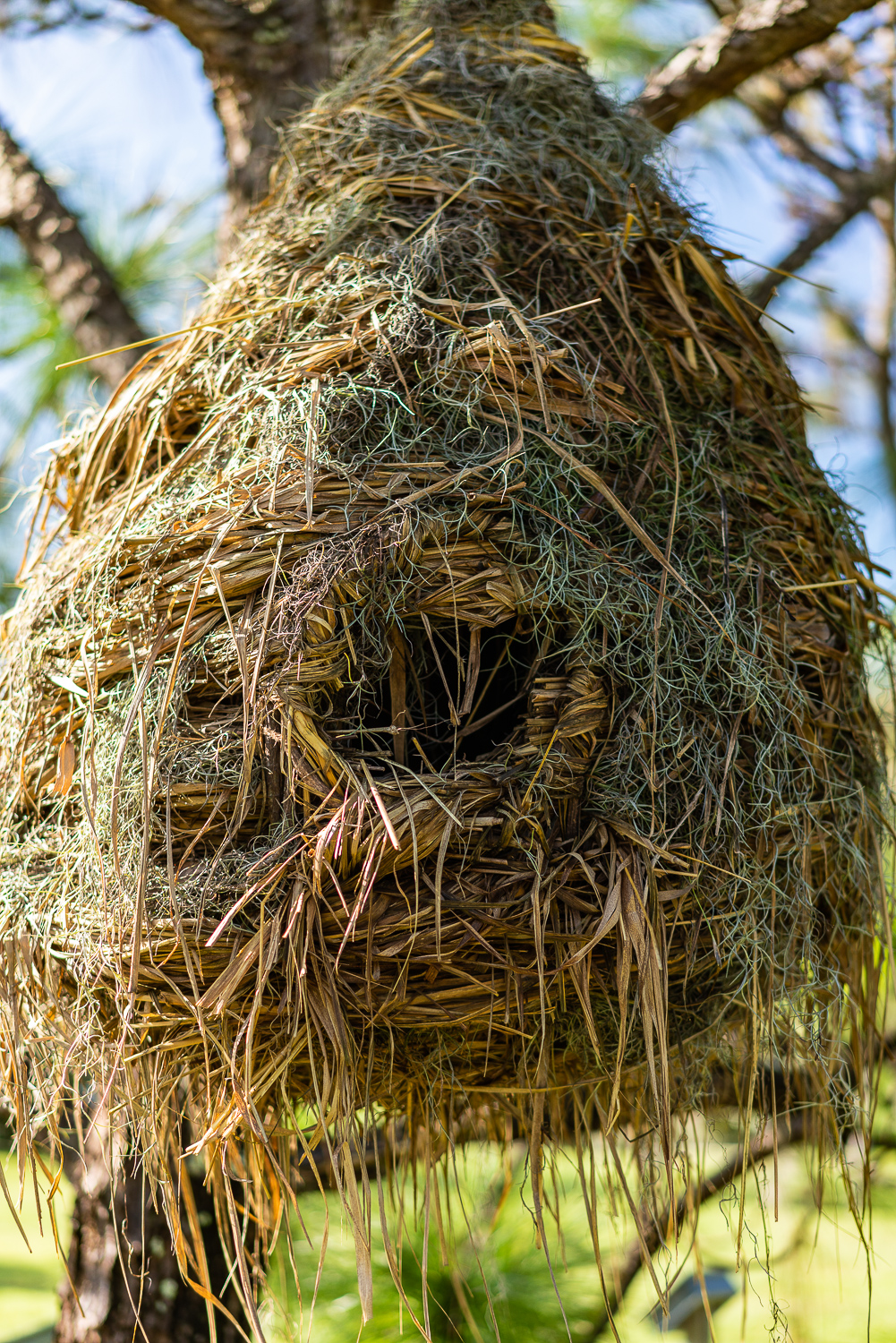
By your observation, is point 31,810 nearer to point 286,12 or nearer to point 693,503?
point 693,503

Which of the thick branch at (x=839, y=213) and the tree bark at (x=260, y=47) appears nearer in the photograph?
the tree bark at (x=260, y=47)

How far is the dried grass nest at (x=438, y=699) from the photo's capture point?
622 mm

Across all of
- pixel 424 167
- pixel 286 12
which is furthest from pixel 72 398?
pixel 424 167

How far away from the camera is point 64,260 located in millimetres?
1245

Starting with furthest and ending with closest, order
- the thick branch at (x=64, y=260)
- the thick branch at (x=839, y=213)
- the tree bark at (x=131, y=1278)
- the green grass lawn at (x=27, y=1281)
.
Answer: the green grass lawn at (x=27, y=1281) → the thick branch at (x=839, y=213) → the thick branch at (x=64, y=260) → the tree bark at (x=131, y=1278)

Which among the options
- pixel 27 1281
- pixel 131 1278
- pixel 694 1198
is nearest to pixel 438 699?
pixel 694 1198

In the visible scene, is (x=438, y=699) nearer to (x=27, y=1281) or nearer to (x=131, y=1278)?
(x=131, y=1278)

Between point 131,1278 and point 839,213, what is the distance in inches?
62.9

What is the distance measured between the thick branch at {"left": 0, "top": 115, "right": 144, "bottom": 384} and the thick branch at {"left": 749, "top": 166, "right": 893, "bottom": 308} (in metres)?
0.89

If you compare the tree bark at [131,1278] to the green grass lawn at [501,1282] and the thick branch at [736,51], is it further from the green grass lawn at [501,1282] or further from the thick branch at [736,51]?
the thick branch at [736,51]

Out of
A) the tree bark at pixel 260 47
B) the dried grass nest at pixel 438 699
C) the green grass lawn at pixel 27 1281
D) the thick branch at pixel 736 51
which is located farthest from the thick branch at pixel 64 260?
the green grass lawn at pixel 27 1281

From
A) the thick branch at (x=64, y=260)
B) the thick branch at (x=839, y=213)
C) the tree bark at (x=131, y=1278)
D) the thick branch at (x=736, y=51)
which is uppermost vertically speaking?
the thick branch at (x=64, y=260)

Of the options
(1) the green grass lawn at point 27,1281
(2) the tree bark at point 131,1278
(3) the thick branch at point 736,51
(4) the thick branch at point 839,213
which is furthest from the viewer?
(1) the green grass lawn at point 27,1281

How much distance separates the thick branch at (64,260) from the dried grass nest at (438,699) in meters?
0.43
